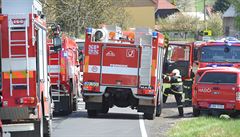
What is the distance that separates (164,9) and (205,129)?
11899cm

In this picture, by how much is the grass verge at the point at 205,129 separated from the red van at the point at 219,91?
3.95 ft

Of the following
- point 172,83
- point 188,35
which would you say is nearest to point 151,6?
point 188,35

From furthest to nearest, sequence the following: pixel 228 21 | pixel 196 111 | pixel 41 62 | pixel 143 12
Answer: pixel 228 21 → pixel 143 12 → pixel 196 111 → pixel 41 62

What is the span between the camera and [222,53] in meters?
25.6

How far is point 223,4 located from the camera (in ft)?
433

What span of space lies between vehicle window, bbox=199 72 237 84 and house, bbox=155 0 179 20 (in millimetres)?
111600

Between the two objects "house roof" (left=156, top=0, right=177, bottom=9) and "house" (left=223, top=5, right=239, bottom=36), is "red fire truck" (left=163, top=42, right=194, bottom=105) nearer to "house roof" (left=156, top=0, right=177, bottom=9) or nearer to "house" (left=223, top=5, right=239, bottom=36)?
"house" (left=223, top=5, right=239, bottom=36)

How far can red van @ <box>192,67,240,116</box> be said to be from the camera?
2120 cm

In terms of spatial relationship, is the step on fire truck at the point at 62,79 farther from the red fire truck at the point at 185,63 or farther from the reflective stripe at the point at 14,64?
the reflective stripe at the point at 14,64

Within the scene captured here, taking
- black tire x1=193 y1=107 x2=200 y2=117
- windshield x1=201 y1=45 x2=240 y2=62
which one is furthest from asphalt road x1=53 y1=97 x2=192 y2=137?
windshield x1=201 y1=45 x2=240 y2=62

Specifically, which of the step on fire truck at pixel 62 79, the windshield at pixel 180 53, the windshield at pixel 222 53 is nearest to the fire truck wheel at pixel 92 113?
the step on fire truck at pixel 62 79

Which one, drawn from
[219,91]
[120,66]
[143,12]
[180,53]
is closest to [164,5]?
[143,12]

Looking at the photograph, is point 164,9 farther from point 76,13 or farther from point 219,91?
point 219,91

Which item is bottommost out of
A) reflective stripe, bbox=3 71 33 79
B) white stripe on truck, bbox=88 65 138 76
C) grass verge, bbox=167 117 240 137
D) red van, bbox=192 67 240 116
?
grass verge, bbox=167 117 240 137
